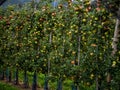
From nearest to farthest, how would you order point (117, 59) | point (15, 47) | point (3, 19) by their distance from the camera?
point (117, 59) → point (15, 47) → point (3, 19)

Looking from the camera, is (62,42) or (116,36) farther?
(62,42)

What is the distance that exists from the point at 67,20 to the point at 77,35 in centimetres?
168

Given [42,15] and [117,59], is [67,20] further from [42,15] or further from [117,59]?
[117,59]

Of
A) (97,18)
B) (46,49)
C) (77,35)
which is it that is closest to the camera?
(97,18)

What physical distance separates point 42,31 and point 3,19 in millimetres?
5964

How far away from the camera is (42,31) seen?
1755 cm

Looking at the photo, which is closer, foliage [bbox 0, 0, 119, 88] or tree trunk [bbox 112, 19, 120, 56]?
tree trunk [bbox 112, 19, 120, 56]

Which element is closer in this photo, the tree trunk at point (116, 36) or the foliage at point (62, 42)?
the tree trunk at point (116, 36)

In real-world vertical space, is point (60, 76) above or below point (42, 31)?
below

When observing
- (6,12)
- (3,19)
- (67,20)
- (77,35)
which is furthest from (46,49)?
(6,12)

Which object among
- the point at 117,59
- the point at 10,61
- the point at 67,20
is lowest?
the point at 10,61

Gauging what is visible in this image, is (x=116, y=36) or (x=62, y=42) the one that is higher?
(x=116, y=36)

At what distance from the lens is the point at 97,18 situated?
11.9m

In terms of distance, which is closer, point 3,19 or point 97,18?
point 97,18
